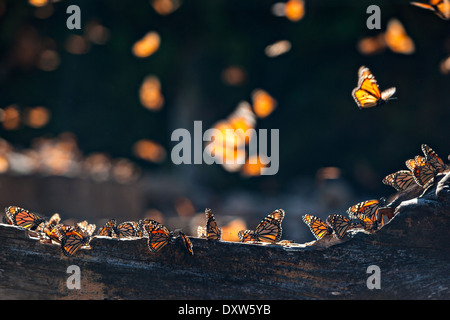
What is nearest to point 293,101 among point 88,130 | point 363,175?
point 363,175

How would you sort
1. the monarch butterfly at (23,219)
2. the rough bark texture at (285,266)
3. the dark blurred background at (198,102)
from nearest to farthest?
the rough bark texture at (285,266), the monarch butterfly at (23,219), the dark blurred background at (198,102)

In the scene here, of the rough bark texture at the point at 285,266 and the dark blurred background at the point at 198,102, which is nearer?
the rough bark texture at the point at 285,266

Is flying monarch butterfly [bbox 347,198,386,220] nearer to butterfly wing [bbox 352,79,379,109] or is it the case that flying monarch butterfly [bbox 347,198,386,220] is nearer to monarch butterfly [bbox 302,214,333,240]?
monarch butterfly [bbox 302,214,333,240]

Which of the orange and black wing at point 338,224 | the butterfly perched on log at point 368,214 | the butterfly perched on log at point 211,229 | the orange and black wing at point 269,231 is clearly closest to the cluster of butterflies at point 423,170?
the butterfly perched on log at point 368,214

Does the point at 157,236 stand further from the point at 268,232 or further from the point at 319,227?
the point at 319,227

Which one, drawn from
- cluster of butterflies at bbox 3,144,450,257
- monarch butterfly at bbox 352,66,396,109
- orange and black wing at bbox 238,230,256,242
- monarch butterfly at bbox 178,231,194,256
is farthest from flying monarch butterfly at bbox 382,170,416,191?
monarch butterfly at bbox 178,231,194,256

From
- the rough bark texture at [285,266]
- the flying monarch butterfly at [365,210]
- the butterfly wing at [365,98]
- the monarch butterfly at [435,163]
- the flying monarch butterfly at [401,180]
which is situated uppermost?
the butterfly wing at [365,98]

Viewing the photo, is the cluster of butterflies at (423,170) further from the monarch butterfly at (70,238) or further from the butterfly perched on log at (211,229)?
the monarch butterfly at (70,238)

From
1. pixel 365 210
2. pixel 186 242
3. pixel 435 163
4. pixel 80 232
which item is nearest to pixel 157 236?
pixel 186 242
